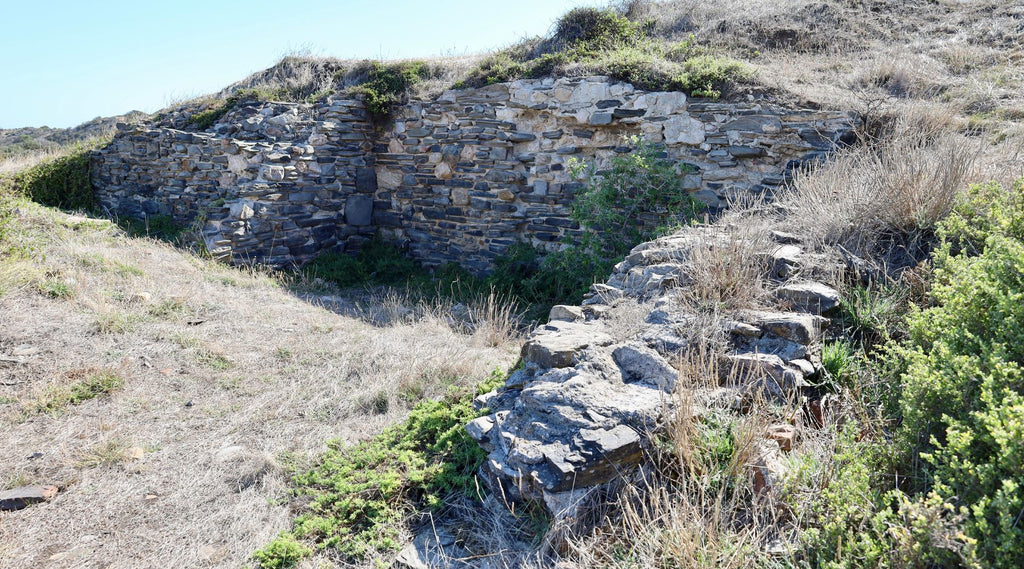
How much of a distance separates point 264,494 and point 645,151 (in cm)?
503

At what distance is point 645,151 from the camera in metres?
6.42

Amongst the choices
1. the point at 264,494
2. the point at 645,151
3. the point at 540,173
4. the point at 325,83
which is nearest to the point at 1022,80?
the point at 645,151

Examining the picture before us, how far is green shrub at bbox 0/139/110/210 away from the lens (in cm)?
1001

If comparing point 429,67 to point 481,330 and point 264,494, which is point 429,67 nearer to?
point 481,330

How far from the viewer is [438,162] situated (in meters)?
8.30

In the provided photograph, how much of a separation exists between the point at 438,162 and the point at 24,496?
613 cm

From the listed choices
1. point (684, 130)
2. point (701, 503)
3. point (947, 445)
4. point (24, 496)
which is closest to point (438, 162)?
point (684, 130)

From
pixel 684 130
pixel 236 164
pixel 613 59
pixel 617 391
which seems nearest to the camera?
pixel 617 391

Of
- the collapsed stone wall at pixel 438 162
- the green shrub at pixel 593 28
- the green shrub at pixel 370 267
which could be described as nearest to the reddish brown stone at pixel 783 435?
the collapsed stone wall at pixel 438 162

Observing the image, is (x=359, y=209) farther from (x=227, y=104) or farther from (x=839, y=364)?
(x=839, y=364)

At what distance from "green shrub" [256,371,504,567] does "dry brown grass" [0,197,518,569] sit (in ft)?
0.66

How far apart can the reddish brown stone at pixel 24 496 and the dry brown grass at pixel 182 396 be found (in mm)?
55

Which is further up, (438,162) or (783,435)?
(438,162)

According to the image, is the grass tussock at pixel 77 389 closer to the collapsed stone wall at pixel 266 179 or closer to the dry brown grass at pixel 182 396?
the dry brown grass at pixel 182 396
